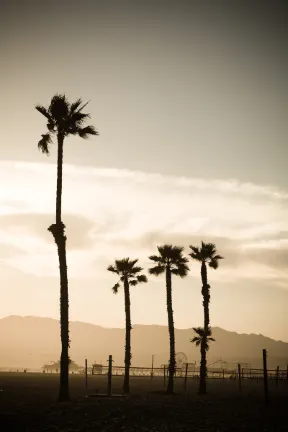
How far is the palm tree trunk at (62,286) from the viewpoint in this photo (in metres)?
22.8

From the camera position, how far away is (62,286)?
2419cm

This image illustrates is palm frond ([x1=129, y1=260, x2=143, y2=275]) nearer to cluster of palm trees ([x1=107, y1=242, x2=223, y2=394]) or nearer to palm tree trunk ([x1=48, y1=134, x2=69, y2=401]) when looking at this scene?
cluster of palm trees ([x1=107, y1=242, x2=223, y2=394])

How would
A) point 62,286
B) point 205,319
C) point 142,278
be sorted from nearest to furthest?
point 62,286, point 205,319, point 142,278

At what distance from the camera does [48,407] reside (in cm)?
2002

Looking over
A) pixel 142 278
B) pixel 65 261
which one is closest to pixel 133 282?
pixel 142 278

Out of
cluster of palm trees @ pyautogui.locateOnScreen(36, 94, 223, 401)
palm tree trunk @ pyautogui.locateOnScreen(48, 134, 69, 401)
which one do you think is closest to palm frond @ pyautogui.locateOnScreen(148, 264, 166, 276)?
cluster of palm trees @ pyautogui.locateOnScreen(36, 94, 223, 401)

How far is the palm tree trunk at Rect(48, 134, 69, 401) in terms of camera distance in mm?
→ 22844

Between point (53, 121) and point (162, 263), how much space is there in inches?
743

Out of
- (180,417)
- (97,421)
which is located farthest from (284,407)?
(97,421)

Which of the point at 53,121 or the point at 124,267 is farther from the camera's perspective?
the point at 124,267

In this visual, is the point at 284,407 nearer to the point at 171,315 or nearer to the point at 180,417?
the point at 180,417

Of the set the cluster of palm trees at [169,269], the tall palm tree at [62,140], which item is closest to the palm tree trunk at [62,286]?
the tall palm tree at [62,140]

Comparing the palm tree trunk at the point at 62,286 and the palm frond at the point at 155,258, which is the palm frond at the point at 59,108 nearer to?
the palm tree trunk at the point at 62,286

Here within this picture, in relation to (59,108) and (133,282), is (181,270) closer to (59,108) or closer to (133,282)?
(133,282)
